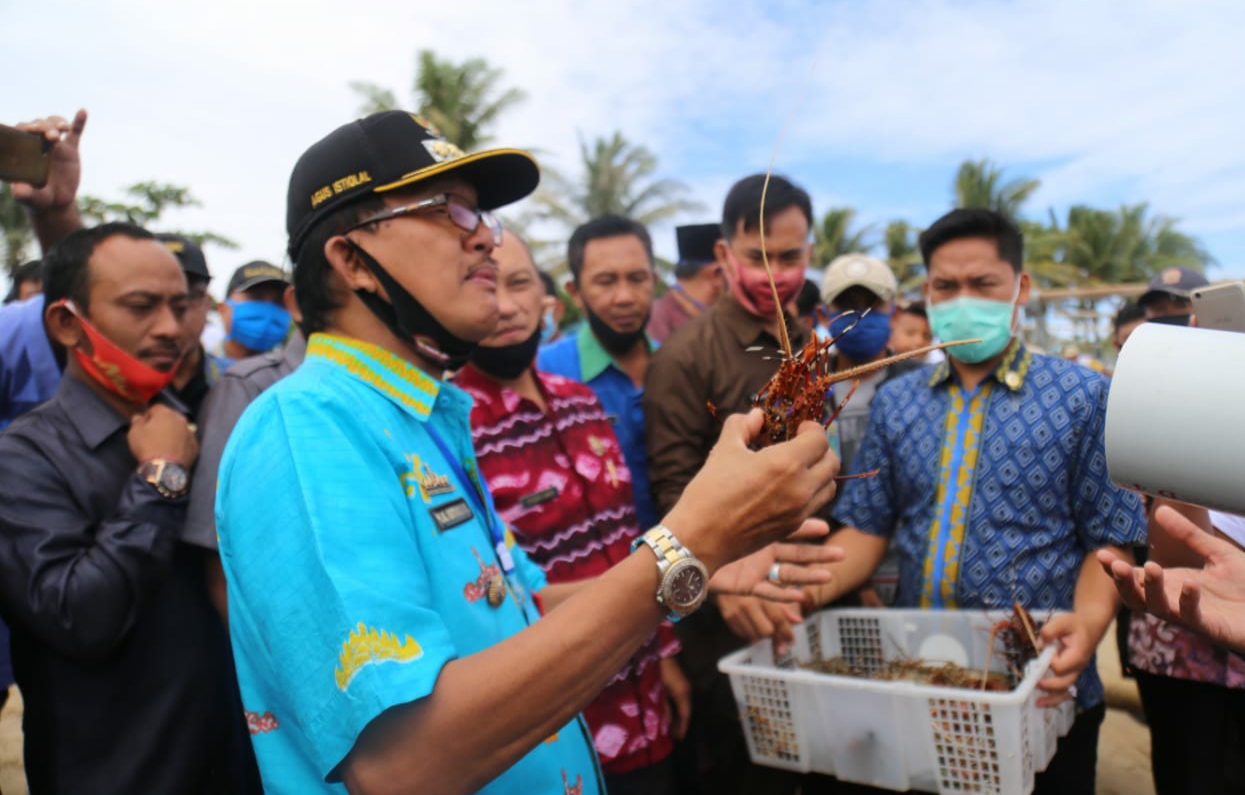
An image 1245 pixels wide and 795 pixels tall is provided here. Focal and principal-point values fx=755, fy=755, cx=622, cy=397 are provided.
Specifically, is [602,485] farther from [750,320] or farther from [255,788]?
[255,788]

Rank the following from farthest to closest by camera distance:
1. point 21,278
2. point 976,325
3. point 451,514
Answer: point 21,278
point 976,325
point 451,514

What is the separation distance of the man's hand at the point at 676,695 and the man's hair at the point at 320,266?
2.21 meters

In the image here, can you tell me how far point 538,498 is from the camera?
2.79 metres

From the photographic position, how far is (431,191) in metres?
1.77

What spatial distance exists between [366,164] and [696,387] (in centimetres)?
203

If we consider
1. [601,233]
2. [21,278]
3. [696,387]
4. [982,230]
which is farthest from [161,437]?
[21,278]

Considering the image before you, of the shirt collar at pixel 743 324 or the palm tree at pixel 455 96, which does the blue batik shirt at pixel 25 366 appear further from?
the palm tree at pixel 455 96

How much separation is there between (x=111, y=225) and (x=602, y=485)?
198 centimetres

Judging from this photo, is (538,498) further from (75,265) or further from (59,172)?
(59,172)

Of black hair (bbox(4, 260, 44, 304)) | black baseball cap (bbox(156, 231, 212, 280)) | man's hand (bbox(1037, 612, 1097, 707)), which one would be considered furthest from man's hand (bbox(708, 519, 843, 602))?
black hair (bbox(4, 260, 44, 304))

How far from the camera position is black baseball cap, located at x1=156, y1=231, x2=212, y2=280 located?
153 inches

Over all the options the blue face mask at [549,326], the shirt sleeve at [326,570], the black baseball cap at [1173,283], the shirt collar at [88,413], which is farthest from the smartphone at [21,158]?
the black baseball cap at [1173,283]

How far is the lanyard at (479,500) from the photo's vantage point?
1.80 metres

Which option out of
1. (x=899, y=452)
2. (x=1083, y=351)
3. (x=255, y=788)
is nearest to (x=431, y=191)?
(x=255, y=788)
